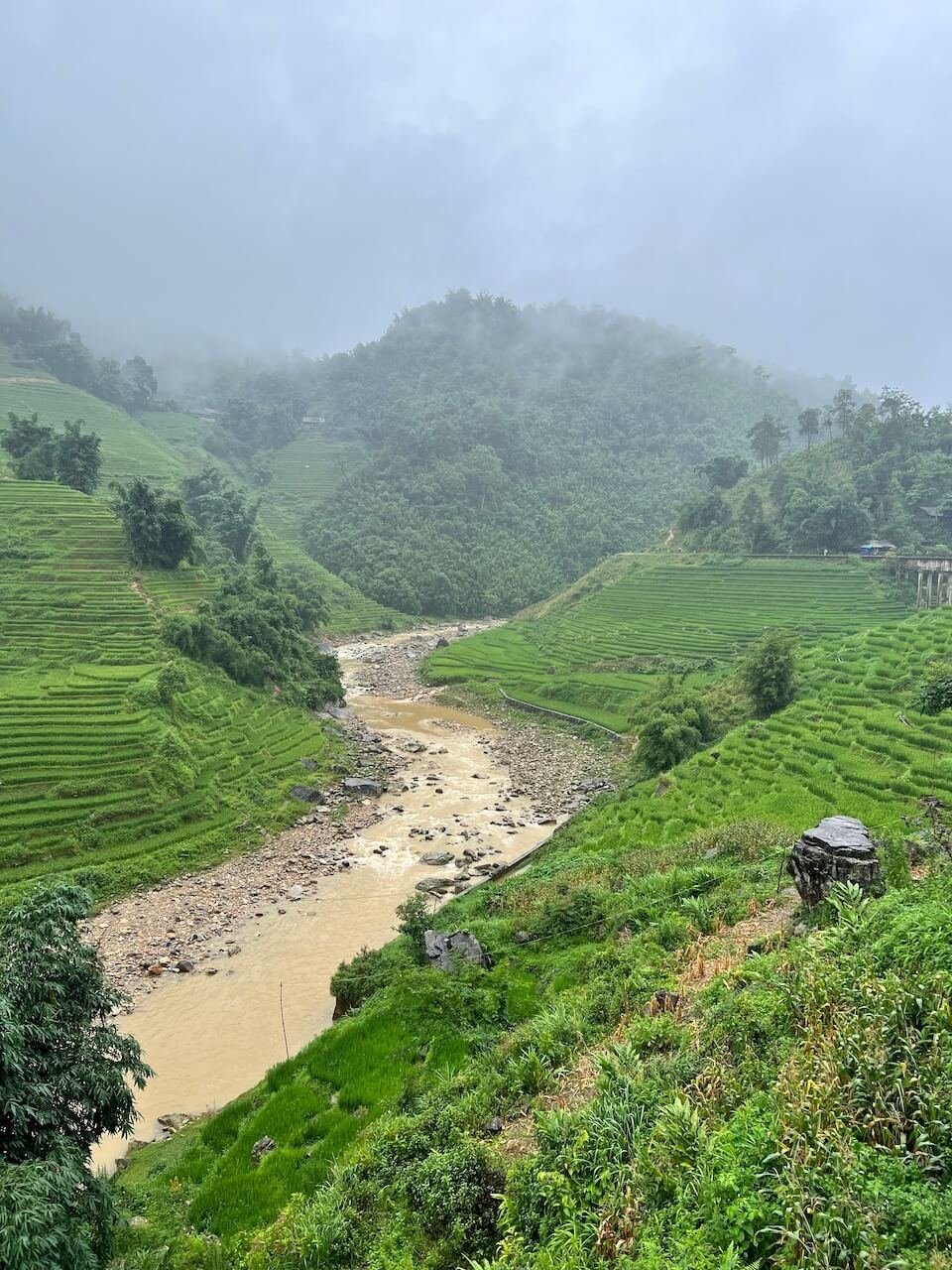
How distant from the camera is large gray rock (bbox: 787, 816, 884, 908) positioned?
9781mm

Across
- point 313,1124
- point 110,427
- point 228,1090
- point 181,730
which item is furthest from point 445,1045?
point 110,427

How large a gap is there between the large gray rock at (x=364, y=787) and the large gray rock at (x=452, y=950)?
53.1 feet

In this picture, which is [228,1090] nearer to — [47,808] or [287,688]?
[47,808]

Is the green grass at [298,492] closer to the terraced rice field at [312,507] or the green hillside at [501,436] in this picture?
the terraced rice field at [312,507]

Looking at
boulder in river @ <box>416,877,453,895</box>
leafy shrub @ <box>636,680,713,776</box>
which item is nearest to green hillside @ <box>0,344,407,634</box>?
leafy shrub @ <box>636,680,713,776</box>

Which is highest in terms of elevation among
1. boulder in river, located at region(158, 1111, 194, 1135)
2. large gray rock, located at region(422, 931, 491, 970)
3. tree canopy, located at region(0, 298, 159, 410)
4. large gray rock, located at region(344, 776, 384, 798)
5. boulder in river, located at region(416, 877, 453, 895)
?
tree canopy, located at region(0, 298, 159, 410)

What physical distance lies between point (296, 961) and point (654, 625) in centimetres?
4377

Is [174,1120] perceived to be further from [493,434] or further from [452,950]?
[493,434]

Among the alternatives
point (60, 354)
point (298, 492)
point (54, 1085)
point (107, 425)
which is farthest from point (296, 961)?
point (60, 354)

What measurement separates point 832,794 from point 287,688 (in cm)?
2937

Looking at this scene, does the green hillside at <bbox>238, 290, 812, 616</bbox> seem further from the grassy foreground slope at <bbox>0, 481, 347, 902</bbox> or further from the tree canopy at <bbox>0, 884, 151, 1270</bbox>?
the tree canopy at <bbox>0, 884, 151, 1270</bbox>

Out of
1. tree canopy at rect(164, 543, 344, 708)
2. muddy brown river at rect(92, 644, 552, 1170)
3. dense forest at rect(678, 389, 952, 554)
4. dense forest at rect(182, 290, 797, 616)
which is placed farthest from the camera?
dense forest at rect(182, 290, 797, 616)

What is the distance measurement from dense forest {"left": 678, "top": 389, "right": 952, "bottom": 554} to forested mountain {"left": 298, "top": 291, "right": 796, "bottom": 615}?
86.3 feet

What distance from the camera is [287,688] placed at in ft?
128
